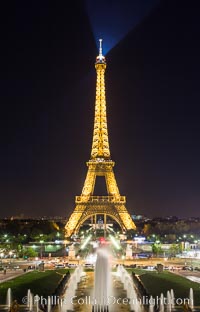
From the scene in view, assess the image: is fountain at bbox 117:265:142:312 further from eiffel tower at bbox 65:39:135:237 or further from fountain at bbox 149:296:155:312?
eiffel tower at bbox 65:39:135:237

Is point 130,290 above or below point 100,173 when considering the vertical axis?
below

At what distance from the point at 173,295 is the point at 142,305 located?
2665 mm

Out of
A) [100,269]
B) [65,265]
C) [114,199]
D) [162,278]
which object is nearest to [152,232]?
[114,199]

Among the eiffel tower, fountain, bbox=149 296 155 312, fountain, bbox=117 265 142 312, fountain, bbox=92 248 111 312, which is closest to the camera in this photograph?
fountain, bbox=92 248 111 312

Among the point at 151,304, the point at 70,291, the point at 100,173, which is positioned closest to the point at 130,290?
the point at 70,291

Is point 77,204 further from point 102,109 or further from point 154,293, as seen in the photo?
point 154,293

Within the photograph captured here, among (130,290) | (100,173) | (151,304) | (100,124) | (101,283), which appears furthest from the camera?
(100,124)

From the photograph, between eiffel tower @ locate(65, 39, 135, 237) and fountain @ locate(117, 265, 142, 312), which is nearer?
fountain @ locate(117, 265, 142, 312)

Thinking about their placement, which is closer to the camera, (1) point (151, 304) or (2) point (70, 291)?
(1) point (151, 304)

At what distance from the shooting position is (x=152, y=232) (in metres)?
108

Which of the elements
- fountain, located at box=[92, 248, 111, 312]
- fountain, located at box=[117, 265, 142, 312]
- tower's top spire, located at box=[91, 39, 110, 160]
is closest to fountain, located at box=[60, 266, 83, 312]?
fountain, located at box=[92, 248, 111, 312]

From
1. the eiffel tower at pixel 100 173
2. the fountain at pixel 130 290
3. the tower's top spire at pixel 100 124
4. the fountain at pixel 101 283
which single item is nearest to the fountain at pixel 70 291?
the fountain at pixel 101 283

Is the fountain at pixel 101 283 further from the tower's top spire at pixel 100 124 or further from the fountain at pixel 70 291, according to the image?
the tower's top spire at pixel 100 124

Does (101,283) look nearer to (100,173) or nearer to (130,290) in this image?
(130,290)
